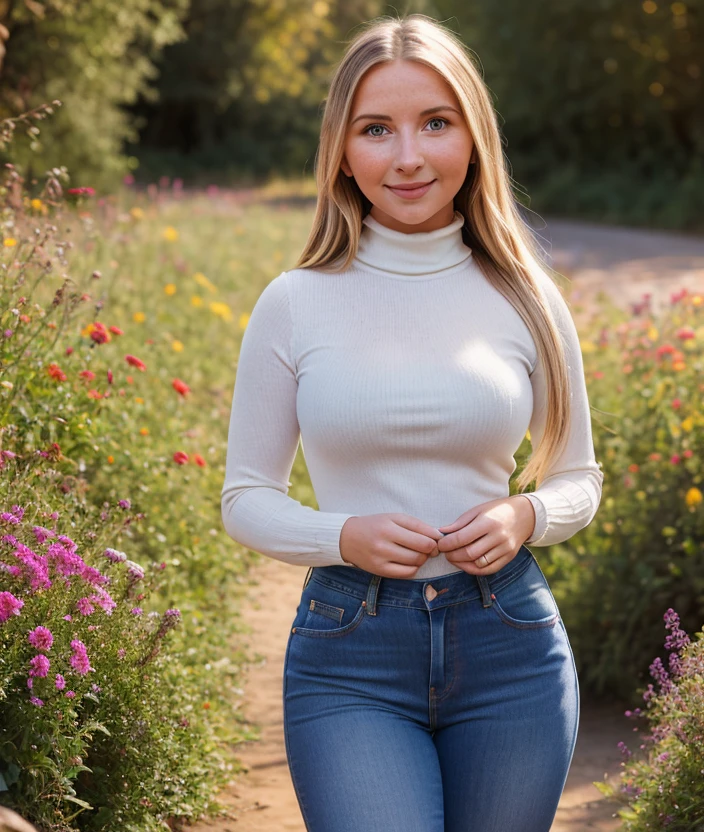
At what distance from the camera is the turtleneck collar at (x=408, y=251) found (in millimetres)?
2199

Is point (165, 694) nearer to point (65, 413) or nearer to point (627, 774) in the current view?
point (65, 413)

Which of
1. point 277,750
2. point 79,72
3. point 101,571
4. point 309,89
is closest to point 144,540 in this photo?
point 277,750

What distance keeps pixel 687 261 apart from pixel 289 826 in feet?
43.3

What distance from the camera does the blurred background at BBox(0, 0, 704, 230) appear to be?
14383 millimetres

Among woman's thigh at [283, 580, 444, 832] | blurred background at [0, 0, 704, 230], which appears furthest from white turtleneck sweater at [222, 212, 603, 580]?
blurred background at [0, 0, 704, 230]

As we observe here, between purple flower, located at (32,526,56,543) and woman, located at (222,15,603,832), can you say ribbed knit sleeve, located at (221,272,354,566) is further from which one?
purple flower, located at (32,526,56,543)

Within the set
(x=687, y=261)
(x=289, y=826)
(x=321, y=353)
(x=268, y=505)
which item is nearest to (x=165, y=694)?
(x=289, y=826)

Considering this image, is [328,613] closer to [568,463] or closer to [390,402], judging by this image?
[390,402]

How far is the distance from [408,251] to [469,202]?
19 cm

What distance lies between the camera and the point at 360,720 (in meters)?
1.91

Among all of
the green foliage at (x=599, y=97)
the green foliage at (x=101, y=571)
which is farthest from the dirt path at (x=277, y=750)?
the green foliage at (x=599, y=97)

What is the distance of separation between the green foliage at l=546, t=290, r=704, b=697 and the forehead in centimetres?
215

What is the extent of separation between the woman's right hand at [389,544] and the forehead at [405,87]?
785 mm

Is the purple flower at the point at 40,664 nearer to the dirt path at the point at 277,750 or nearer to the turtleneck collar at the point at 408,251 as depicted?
the turtleneck collar at the point at 408,251
